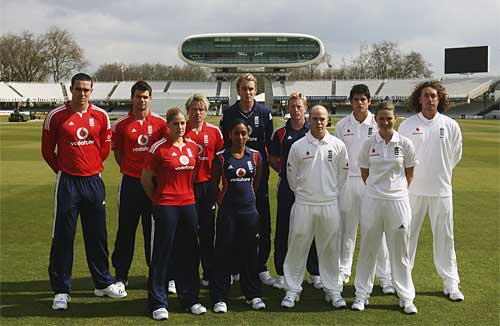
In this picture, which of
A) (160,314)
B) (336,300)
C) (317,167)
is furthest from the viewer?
(336,300)

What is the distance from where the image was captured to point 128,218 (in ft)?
17.3

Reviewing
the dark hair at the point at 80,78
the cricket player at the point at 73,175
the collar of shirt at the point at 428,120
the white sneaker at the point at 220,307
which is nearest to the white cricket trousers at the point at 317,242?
the white sneaker at the point at 220,307

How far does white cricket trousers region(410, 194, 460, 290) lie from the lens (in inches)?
200

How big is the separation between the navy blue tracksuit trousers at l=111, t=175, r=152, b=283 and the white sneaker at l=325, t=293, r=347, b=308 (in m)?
1.99

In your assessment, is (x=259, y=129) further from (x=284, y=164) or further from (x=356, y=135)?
(x=356, y=135)

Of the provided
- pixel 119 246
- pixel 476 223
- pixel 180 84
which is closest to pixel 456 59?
pixel 180 84

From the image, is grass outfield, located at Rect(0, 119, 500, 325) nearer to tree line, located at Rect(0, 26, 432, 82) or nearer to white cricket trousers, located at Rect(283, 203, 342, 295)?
white cricket trousers, located at Rect(283, 203, 342, 295)

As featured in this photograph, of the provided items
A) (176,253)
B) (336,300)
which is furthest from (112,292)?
(336,300)

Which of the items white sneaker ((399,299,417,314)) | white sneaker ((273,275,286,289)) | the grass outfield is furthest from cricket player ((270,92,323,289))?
white sneaker ((399,299,417,314))

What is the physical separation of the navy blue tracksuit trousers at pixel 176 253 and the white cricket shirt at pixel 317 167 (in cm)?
111

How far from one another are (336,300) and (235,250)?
1154mm

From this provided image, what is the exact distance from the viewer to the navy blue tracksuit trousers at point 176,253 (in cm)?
450

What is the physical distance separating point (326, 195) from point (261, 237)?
1.25 metres

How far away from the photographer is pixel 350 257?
5.51 m
